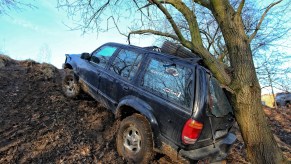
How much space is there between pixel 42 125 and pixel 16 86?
2733mm

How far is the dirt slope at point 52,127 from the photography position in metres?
4.88

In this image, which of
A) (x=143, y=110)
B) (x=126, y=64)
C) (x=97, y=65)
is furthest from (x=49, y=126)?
(x=143, y=110)

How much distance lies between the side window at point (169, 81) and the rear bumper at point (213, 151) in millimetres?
687

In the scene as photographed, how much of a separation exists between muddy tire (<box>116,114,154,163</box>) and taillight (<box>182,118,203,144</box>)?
0.62 m

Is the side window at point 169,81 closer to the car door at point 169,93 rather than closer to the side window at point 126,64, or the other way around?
the car door at point 169,93

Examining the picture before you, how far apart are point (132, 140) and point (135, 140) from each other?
7cm

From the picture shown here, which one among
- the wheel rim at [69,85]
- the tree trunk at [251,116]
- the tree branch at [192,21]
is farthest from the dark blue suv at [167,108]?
the wheel rim at [69,85]

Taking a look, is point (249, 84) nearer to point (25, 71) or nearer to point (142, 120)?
point (142, 120)

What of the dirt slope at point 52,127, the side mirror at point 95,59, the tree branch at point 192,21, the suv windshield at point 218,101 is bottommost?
the dirt slope at point 52,127

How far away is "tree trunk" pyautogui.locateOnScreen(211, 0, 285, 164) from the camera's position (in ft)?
15.1

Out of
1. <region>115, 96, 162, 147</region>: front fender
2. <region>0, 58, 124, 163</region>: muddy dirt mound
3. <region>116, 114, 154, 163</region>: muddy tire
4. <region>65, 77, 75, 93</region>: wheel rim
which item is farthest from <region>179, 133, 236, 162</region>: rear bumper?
<region>65, 77, 75, 93</region>: wheel rim

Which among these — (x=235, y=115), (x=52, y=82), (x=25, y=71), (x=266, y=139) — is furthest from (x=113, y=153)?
(x=25, y=71)

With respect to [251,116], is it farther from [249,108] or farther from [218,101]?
[218,101]

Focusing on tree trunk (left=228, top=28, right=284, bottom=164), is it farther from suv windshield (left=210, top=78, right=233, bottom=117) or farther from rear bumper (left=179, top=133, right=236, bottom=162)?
rear bumper (left=179, top=133, right=236, bottom=162)
